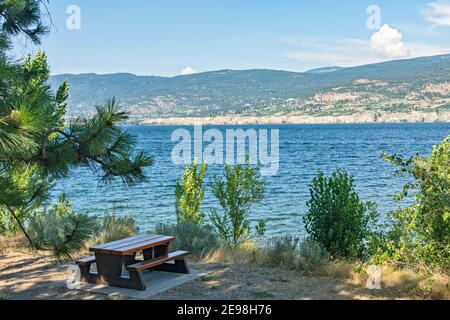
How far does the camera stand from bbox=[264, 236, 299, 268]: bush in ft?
25.2

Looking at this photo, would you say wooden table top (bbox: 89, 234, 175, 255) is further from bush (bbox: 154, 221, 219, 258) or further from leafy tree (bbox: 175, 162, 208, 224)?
leafy tree (bbox: 175, 162, 208, 224)

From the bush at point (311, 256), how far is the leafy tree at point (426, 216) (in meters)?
1.11

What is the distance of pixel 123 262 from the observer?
247 inches

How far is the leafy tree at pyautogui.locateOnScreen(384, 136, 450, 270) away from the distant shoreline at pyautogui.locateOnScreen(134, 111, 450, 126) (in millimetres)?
137419

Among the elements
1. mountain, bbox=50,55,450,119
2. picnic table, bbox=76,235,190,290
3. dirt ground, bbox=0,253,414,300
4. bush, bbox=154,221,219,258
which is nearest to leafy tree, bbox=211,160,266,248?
bush, bbox=154,221,219,258

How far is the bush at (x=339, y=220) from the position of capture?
A: 317 inches

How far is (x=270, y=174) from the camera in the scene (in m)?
37.5

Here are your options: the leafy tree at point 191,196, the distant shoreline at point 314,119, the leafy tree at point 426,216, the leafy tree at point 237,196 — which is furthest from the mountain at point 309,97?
the leafy tree at point 426,216

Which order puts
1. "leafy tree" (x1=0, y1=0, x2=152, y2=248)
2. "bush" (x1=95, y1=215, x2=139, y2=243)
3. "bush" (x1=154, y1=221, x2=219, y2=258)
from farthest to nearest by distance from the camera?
"bush" (x1=95, y1=215, x2=139, y2=243) < "bush" (x1=154, y1=221, x2=219, y2=258) < "leafy tree" (x1=0, y1=0, x2=152, y2=248)

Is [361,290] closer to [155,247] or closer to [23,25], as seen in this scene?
[155,247]

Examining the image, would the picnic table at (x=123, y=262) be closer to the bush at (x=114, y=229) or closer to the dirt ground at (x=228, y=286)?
the dirt ground at (x=228, y=286)

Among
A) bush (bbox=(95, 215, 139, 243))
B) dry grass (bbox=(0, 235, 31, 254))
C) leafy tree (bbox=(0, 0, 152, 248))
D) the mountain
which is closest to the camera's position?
leafy tree (bbox=(0, 0, 152, 248))

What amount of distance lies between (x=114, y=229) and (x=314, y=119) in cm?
14925
